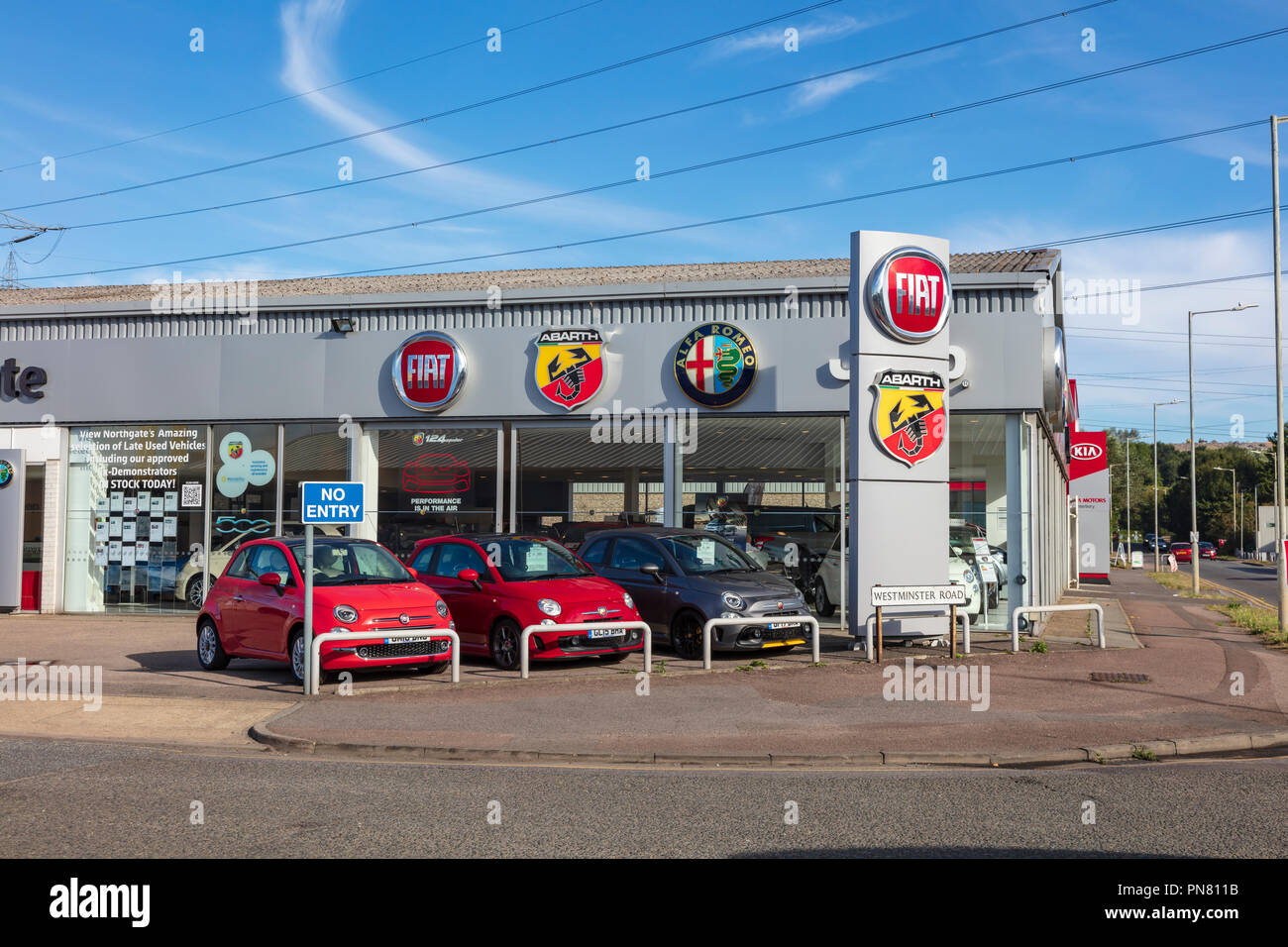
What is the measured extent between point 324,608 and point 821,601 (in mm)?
9893

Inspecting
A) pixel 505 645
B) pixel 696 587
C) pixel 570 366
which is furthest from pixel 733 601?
pixel 570 366

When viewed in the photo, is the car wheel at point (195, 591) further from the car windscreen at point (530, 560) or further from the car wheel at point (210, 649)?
the car windscreen at point (530, 560)

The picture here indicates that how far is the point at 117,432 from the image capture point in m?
23.6

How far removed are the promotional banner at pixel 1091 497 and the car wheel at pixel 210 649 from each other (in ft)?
121

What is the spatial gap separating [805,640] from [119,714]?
835 cm

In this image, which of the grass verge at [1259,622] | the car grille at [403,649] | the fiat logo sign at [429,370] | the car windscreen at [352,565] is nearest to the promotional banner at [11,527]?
the fiat logo sign at [429,370]

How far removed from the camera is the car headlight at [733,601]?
49.1 feet

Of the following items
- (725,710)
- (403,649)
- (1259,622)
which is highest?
(403,649)

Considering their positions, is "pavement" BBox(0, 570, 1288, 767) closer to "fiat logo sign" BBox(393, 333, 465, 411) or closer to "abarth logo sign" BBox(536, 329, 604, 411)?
"abarth logo sign" BBox(536, 329, 604, 411)

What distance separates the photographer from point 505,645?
14.1 metres

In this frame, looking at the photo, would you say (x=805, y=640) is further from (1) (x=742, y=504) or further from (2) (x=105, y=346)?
(2) (x=105, y=346)

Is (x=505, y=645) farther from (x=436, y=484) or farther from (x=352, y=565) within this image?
(x=436, y=484)

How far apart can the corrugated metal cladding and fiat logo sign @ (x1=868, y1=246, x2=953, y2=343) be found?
3.23 meters
